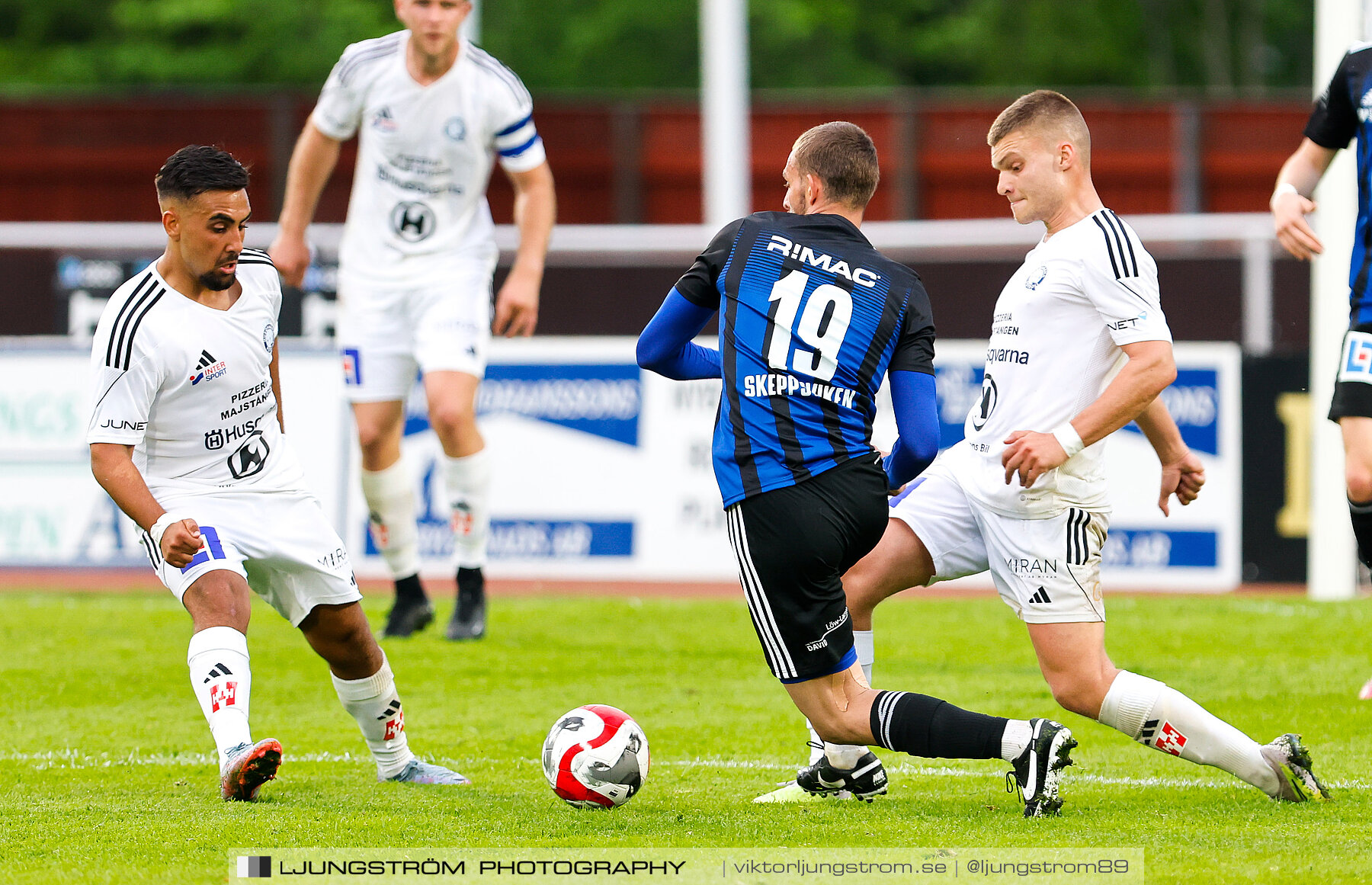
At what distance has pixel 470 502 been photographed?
7.79 meters

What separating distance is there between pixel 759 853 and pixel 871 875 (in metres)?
0.33

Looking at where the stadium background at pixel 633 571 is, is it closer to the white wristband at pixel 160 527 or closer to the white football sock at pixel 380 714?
the white football sock at pixel 380 714

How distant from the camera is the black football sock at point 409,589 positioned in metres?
7.91

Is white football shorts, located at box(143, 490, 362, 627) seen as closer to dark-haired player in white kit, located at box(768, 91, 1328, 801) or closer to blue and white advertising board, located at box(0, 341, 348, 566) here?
dark-haired player in white kit, located at box(768, 91, 1328, 801)

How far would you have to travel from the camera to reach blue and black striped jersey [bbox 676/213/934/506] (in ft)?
14.2

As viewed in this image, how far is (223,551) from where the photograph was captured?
4.68 meters

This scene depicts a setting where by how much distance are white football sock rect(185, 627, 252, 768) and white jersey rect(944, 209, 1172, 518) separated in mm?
2087

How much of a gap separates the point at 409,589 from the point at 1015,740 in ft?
13.9

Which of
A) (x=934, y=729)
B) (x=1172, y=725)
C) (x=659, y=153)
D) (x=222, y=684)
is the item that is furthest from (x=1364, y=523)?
(x=659, y=153)

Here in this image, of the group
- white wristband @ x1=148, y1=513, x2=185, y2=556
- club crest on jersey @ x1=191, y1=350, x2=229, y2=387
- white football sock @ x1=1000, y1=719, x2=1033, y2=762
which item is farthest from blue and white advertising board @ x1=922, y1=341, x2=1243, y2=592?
white wristband @ x1=148, y1=513, x2=185, y2=556

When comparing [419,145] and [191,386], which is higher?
[419,145]

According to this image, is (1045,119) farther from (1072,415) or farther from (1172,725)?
(1172,725)

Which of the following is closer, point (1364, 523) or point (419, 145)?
point (1364, 523)

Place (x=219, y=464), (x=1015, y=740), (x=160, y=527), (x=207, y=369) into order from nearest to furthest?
(x=1015, y=740)
(x=160, y=527)
(x=207, y=369)
(x=219, y=464)
